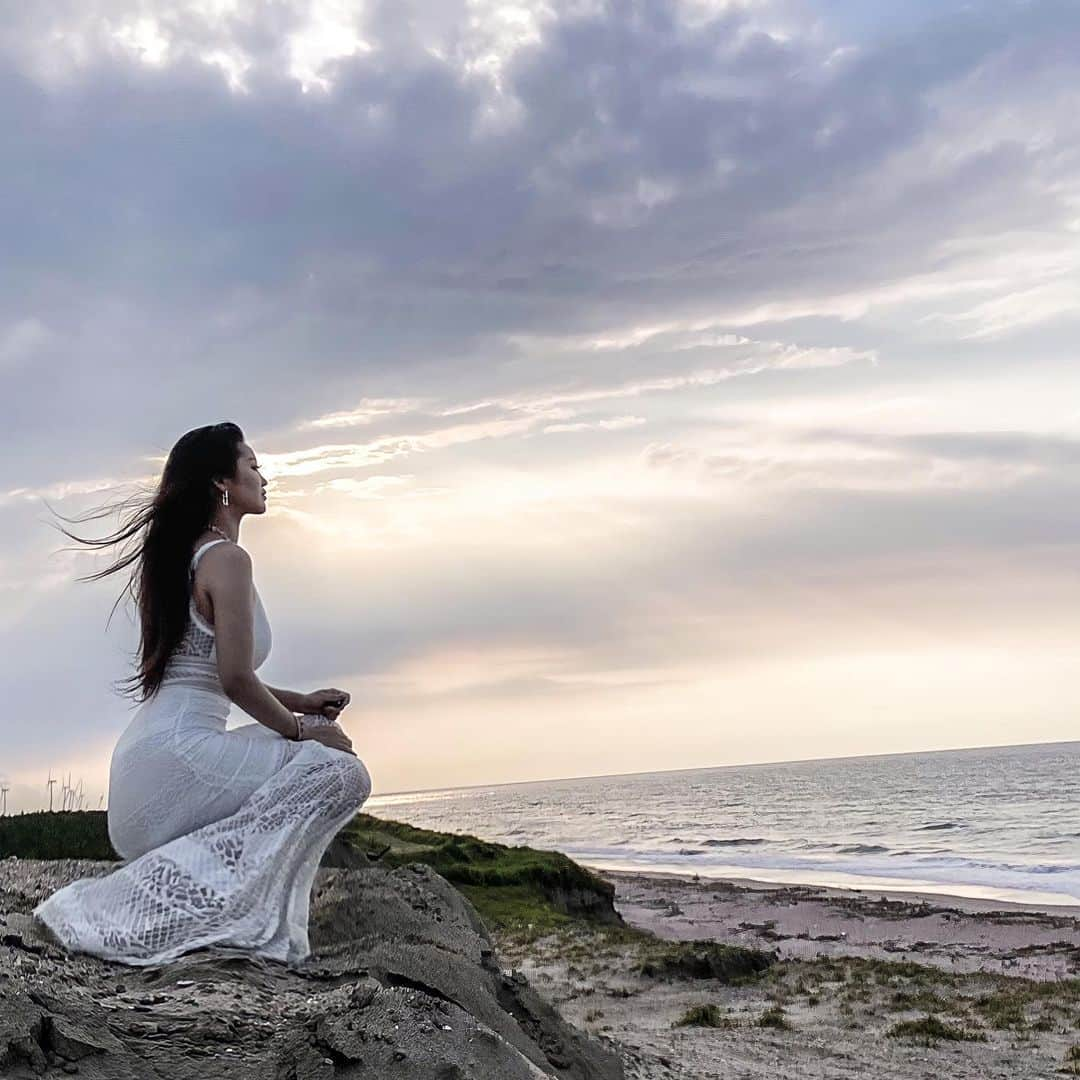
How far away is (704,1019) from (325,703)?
5.14m

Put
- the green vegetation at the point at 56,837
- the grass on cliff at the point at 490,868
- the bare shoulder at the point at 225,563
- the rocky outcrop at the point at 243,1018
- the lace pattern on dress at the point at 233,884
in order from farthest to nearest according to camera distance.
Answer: the grass on cliff at the point at 490,868
the green vegetation at the point at 56,837
the bare shoulder at the point at 225,563
the lace pattern on dress at the point at 233,884
the rocky outcrop at the point at 243,1018

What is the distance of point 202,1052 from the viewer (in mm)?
3498

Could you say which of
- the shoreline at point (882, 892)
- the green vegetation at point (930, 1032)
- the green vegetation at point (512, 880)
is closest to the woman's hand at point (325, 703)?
the green vegetation at point (930, 1032)

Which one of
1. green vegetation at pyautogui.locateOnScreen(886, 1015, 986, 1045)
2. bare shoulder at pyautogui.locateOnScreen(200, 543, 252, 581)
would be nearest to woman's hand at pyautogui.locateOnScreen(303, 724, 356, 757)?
bare shoulder at pyautogui.locateOnScreen(200, 543, 252, 581)

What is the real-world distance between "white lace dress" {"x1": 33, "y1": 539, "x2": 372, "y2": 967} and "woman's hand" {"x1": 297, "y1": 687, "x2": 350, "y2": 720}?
0.94 ft

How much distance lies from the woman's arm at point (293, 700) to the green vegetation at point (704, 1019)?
4955mm

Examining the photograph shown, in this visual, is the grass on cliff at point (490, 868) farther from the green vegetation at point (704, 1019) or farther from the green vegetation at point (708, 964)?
the green vegetation at point (704, 1019)

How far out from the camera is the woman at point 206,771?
13.7 ft

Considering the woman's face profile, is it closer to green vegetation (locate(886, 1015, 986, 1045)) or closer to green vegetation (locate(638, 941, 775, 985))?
green vegetation (locate(886, 1015, 986, 1045))

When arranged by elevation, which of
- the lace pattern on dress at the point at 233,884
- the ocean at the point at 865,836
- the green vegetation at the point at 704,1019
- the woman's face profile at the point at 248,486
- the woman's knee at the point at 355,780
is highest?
the woman's face profile at the point at 248,486

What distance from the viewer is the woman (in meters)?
4.17

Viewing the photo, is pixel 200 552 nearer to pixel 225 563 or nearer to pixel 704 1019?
pixel 225 563

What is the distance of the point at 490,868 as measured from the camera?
59.1ft

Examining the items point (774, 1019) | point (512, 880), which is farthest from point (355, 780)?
point (512, 880)
